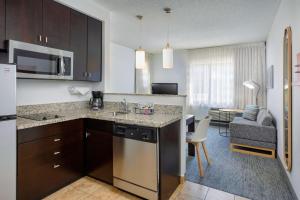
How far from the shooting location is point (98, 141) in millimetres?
2215

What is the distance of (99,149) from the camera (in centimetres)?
221

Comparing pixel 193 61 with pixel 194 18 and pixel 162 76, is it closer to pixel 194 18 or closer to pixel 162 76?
pixel 162 76

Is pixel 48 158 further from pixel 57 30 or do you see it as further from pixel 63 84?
pixel 57 30

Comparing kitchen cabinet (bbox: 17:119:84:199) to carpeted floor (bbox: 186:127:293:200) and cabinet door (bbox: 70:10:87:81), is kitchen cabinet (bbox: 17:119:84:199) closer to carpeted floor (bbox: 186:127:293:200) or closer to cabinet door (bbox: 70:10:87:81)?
cabinet door (bbox: 70:10:87:81)

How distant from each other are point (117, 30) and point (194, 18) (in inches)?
70.6

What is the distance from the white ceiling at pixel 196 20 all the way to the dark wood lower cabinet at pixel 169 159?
196cm

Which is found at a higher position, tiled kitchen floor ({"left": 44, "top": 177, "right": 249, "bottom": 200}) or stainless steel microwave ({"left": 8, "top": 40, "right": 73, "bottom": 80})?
stainless steel microwave ({"left": 8, "top": 40, "right": 73, "bottom": 80})

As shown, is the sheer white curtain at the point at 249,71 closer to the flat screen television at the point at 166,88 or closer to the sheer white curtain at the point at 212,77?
the sheer white curtain at the point at 212,77

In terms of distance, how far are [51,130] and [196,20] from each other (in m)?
3.11

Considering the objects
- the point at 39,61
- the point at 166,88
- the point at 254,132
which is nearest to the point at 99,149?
the point at 39,61

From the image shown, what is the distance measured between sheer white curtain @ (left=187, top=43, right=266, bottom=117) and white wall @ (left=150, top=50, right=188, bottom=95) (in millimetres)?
215

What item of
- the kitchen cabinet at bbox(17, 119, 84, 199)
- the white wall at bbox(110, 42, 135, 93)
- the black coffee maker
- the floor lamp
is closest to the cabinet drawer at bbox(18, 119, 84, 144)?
the kitchen cabinet at bbox(17, 119, 84, 199)

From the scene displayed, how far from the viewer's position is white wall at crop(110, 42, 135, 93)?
5.34 m

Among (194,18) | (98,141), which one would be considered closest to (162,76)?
(194,18)
